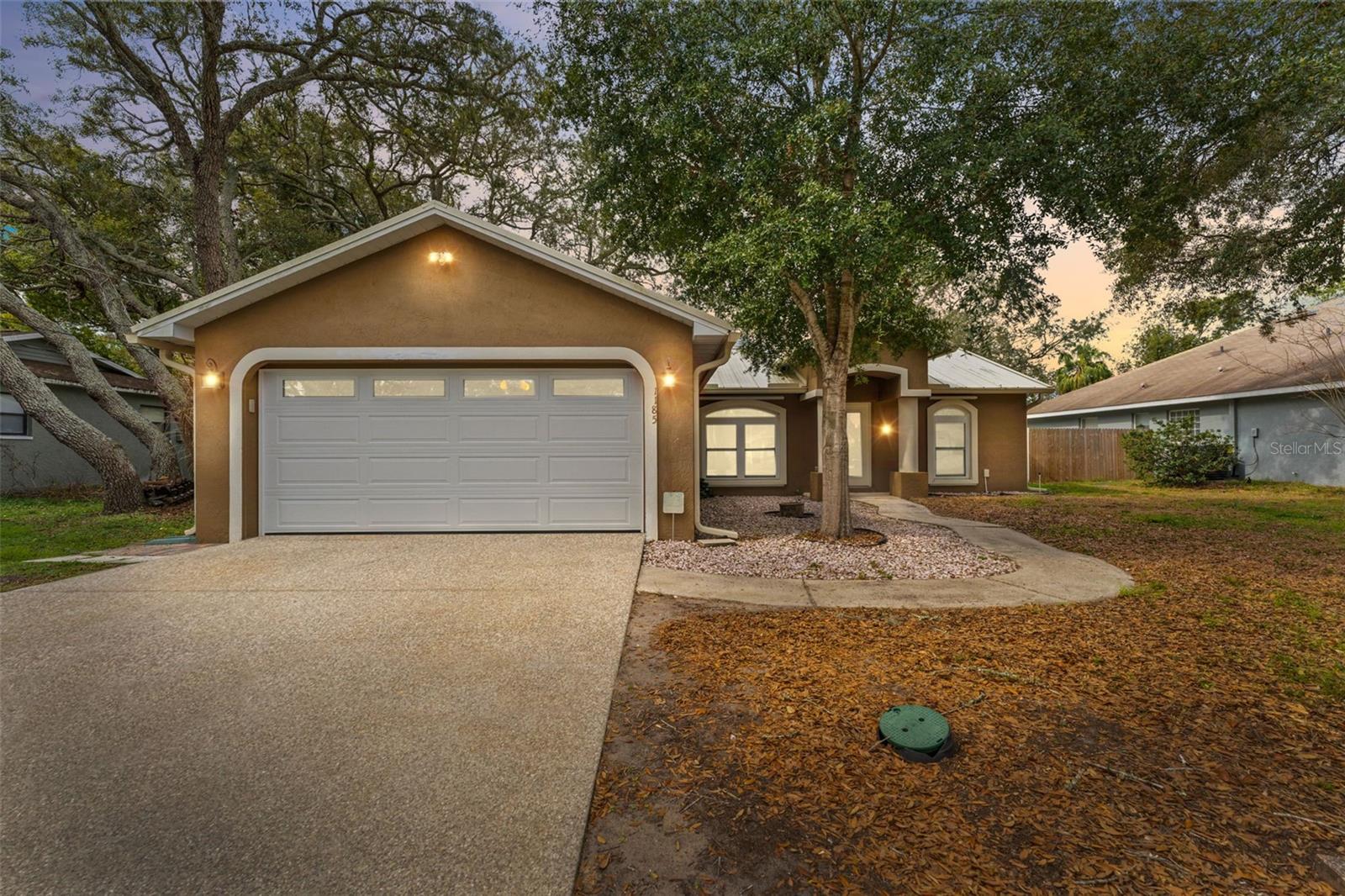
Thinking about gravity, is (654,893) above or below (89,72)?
below

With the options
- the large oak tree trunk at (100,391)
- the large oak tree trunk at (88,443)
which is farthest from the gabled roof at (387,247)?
the large oak tree trunk at (100,391)

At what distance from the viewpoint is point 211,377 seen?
734 centimetres

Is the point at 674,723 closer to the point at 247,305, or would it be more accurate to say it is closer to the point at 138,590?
the point at 138,590

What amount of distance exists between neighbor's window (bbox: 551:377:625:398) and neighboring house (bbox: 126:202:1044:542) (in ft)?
0.07

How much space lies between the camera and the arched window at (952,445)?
13.9 meters

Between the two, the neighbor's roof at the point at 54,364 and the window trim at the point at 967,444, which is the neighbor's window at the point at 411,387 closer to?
the neighbor's roof at the point at 54,364

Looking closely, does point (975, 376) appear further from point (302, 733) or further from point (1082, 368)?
point (1082, 368)

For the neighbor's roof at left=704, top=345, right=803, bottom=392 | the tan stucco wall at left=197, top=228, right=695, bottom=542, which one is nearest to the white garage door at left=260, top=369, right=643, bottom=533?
the tan stucco wall at left=197, top=228, right=695, bottom=542

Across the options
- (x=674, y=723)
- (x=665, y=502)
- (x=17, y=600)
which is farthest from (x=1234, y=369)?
(x=17, y=600)

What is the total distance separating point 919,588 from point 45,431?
64.4ft

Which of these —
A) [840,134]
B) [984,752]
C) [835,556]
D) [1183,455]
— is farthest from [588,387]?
[1183,455]

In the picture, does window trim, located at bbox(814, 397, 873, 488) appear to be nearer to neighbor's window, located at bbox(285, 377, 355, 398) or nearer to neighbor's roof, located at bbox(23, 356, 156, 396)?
neighbor's window, located at bbox(285, 377, 355, 398)

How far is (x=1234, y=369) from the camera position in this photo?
17.0m

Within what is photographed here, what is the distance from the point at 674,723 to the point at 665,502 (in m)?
4.62
